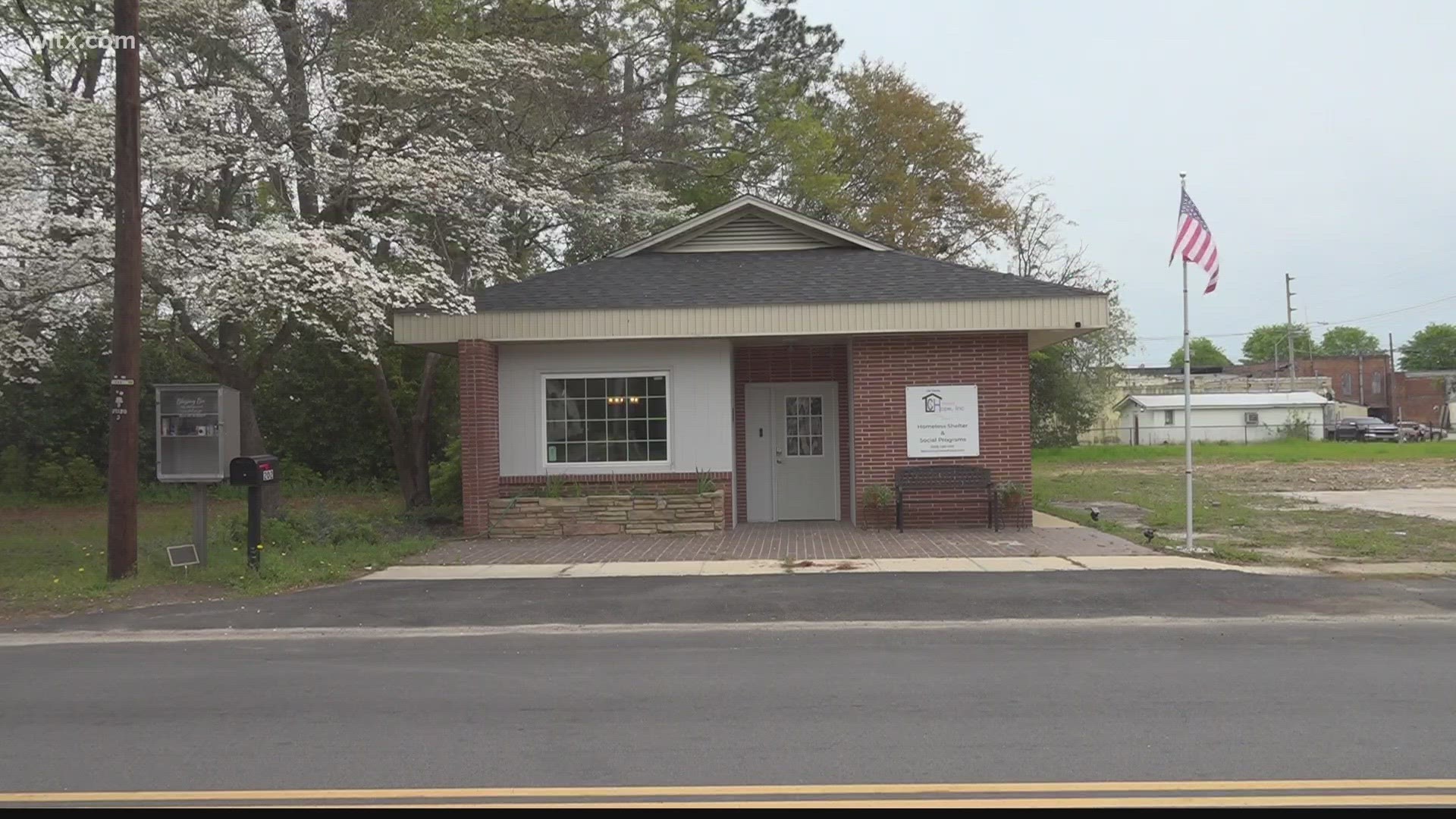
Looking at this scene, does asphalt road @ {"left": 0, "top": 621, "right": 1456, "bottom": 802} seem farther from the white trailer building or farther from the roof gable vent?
the white trailer building

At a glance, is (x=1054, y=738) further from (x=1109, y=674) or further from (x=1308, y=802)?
(x=1109, y=674)

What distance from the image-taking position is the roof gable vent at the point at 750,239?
1900 cm

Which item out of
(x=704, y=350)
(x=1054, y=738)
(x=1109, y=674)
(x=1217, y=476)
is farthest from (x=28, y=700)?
(x=1217, y=476)

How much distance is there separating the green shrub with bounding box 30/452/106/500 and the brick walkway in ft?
47.3

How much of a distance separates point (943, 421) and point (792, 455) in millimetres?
2903

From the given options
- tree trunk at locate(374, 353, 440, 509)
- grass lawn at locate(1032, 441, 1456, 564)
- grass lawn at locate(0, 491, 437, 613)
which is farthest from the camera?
tree trunk at locate(374, 353, 440, 509)

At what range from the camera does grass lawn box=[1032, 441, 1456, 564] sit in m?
14.1

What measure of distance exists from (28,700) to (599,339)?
9699mm

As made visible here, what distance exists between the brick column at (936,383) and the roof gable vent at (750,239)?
3.50 metres

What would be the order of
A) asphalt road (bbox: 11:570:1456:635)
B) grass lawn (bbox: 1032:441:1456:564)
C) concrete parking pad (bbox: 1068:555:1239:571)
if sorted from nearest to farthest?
asphalt road (bbox: 11:570:1456:635)
concrete parking pad (bbox: 1068:555:1239:571)
grass lawn (bbox: 1032:441:1456:564)

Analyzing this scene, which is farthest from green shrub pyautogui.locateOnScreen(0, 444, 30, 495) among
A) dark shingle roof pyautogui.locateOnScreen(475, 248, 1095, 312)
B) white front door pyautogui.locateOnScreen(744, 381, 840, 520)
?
white front door pyautogui.locateOnScreen(744, 381, 840, 520)

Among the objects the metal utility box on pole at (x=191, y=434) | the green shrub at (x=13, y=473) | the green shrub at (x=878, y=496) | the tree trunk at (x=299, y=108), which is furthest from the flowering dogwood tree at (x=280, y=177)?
the green shrub at (x=13, y=473)

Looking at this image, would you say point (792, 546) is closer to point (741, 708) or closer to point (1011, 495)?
point (1011, 495)

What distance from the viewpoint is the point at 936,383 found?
16.0m
